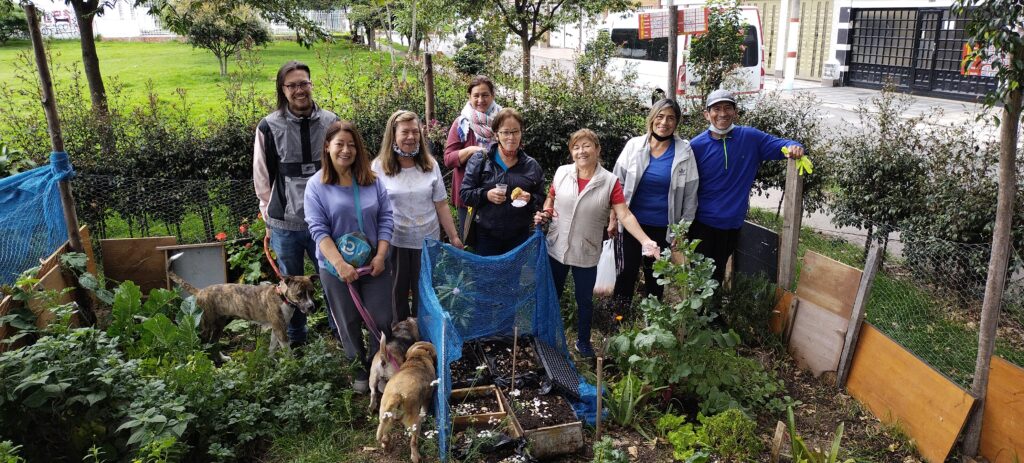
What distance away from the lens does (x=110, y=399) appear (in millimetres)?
3730

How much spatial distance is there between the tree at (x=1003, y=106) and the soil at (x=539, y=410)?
232 centimetres

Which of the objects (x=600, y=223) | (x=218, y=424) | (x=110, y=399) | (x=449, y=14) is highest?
(x=449, y=14)

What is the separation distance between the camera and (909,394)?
4.30m


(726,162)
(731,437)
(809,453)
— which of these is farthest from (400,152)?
(809,453)

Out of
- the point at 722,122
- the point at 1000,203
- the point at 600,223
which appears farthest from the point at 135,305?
the point at 1000,203

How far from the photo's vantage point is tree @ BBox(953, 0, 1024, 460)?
11.5 feet

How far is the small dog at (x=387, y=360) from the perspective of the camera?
420cm

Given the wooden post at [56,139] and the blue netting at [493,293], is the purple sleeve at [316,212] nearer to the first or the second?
the blue netting at [493,293]

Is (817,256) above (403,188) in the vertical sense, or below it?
below

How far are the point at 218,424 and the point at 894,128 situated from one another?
608 cm

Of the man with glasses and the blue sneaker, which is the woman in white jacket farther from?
the man with glasses

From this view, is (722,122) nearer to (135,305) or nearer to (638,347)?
(638,347)

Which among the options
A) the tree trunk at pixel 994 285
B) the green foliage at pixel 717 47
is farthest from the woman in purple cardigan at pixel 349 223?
the green foliage at pixel 717 47

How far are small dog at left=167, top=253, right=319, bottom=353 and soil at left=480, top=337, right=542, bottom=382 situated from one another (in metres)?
1.28
